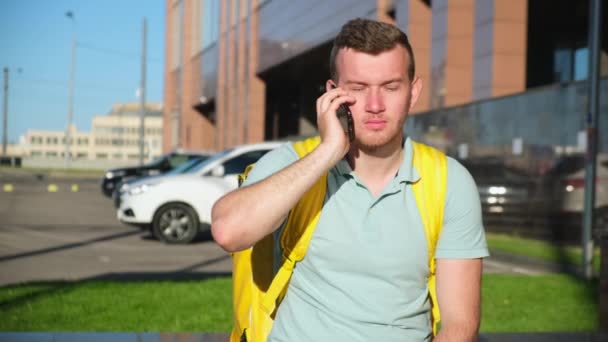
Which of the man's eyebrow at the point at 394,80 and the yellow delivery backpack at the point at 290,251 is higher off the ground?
the man's eyebrow at the point at 394,80

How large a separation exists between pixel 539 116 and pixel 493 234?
233cm

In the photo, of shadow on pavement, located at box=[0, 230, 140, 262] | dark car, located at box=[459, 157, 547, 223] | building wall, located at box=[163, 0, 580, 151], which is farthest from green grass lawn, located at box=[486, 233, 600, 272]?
shadow on pavement, located at box=[0, 230, 140, 262]

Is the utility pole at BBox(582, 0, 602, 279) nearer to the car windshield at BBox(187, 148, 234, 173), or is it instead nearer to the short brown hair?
the car windshield at BBox(187, 148, 234, 173)

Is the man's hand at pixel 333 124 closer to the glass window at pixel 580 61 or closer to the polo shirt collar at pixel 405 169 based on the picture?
the polo shirt collar at pixel 405 169

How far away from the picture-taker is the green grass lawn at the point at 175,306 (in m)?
6.59

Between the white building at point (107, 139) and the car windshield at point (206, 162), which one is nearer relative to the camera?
the car windshield at point (206, 162)

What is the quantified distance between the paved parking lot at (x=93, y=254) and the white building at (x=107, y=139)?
15220 cm

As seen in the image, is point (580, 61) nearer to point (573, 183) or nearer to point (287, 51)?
point (573, 183)

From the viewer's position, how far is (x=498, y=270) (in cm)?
1142

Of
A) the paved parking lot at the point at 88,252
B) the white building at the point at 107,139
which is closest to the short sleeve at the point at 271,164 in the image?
the paved parking lot at the point at 88,252

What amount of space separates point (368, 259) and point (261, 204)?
41 cm

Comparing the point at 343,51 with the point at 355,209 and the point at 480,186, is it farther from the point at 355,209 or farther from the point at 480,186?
the point at 480,186

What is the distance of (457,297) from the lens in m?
2.77

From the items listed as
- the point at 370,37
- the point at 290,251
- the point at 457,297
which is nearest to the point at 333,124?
the point at 370,37
